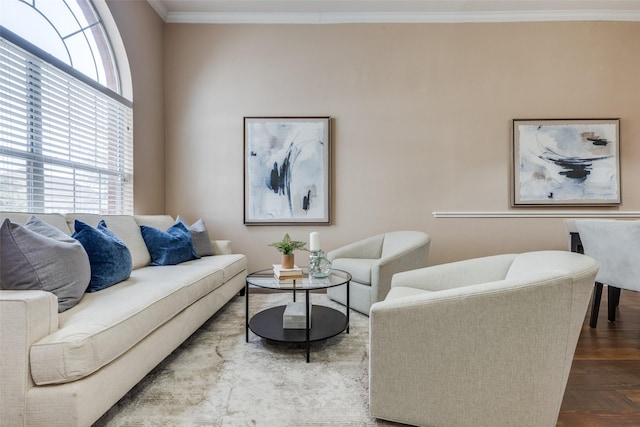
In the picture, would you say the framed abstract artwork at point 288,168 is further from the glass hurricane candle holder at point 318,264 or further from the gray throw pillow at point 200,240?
the glass hurricane candle holder at point 318,264

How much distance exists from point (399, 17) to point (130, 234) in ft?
11.7

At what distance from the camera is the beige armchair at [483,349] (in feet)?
3.61

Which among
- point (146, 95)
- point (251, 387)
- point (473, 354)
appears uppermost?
point (146, 95)

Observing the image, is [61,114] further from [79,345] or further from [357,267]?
[357,267]

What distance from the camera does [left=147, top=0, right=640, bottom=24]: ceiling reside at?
3.34 m

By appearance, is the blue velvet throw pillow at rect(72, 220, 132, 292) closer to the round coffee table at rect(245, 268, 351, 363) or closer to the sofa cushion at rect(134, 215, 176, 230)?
the round coffee table at rect(245, 268, 351, 363)

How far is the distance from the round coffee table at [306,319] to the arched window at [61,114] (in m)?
1.59

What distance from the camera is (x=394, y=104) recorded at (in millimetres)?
3570

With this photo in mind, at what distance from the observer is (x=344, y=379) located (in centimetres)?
A: 167

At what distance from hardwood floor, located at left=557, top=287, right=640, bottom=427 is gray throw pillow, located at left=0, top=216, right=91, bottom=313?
227cm

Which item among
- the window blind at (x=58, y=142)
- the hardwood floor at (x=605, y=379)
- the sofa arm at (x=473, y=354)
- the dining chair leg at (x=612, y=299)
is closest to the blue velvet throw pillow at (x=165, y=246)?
the window blind at (x=58, y=142)

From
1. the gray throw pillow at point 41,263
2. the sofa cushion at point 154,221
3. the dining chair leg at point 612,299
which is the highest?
the sofa cushion at point 154,221

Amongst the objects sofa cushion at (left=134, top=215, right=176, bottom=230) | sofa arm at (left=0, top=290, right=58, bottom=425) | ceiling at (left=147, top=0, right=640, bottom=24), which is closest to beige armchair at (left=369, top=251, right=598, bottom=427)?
sofa arm at (left=0, top=290, right=58, bottom=425)

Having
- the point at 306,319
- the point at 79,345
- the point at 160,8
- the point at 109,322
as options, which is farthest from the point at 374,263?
the point at 160,8
